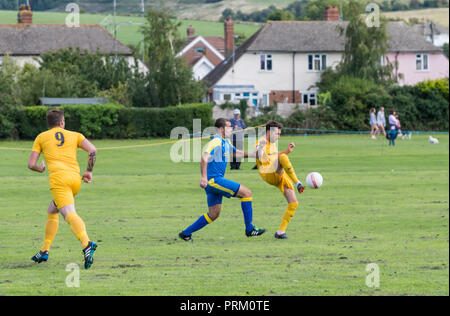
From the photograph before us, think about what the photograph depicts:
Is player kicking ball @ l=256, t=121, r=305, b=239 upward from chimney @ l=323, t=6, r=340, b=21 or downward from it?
downward

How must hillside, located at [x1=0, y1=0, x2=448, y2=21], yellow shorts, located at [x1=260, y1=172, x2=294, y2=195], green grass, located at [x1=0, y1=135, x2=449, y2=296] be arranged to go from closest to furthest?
green grass, located at [x1=0, y1=135, x2=449, y2=296] → yellow shorts, located at [x1=260, y1=172, x2=294, y2=195] → hillside, located at [x1=0, y1=0, x2=448, y2=21]

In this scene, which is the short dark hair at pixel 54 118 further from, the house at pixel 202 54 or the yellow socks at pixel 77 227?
the house at pixel 202 54

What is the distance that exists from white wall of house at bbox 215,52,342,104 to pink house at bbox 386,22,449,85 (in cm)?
758

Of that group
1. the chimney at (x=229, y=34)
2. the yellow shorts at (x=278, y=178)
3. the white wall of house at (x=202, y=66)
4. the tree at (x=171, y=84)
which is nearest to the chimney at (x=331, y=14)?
the chimney at (x=229, y=34)

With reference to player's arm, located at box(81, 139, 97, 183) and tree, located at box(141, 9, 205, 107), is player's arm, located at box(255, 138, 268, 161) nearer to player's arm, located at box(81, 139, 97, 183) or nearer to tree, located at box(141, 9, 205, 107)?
player's arm, located at box(81, 139, 97, 183)

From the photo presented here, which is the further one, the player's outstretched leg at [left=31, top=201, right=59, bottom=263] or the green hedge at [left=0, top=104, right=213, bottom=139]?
the green hedge at [left=0, top=104, right=213, bottom=139]

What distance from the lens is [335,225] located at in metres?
14.4

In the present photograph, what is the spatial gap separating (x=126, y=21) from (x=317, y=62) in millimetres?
28120

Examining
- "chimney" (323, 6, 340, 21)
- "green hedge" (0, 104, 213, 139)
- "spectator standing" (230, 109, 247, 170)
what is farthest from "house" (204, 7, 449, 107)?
"spectator standing" (230, 109, 247, 170)

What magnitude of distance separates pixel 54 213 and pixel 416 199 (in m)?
10.2

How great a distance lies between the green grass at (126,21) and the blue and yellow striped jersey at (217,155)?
35.9m

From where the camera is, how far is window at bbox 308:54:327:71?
73.4 meters

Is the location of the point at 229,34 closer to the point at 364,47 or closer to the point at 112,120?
the point at 364,47

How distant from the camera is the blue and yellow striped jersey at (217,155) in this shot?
12641 mm
